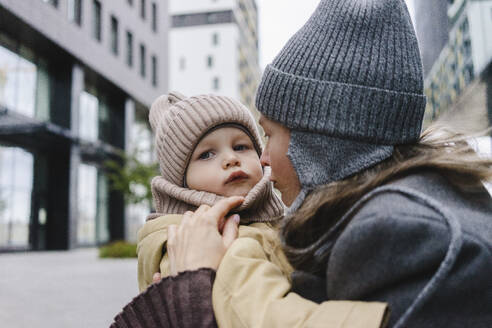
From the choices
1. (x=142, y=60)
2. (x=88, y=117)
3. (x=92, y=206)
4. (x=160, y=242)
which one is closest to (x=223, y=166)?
(x=160, y=242)

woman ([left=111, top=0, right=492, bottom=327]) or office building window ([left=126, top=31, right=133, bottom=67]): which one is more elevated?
office building window ([left=126, top=31, right=133, bottom=67])

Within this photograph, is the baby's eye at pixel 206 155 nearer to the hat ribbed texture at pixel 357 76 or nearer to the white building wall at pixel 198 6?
the hat ribbed texture at pixel 357 76

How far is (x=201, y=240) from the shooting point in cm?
149

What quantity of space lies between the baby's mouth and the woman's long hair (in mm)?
790

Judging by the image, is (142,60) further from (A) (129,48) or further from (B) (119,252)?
(B) (119,252)

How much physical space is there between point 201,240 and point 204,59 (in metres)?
55.6

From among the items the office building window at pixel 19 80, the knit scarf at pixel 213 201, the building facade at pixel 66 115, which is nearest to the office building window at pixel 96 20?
the building facade at pixel 66 115

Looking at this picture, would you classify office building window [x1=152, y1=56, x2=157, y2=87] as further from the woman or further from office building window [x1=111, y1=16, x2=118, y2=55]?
the woman

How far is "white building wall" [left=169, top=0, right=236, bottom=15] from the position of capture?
5578 centimetres

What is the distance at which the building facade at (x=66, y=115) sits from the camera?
18672 millimetres

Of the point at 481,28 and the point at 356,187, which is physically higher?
the point at 481,28

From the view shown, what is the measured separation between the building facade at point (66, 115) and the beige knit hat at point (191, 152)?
16247 millimetres

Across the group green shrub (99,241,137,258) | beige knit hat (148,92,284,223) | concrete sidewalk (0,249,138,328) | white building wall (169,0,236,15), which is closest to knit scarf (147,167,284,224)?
beige knit hat (148,92,284,223)

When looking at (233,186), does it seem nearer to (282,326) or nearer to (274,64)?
(274,64)
